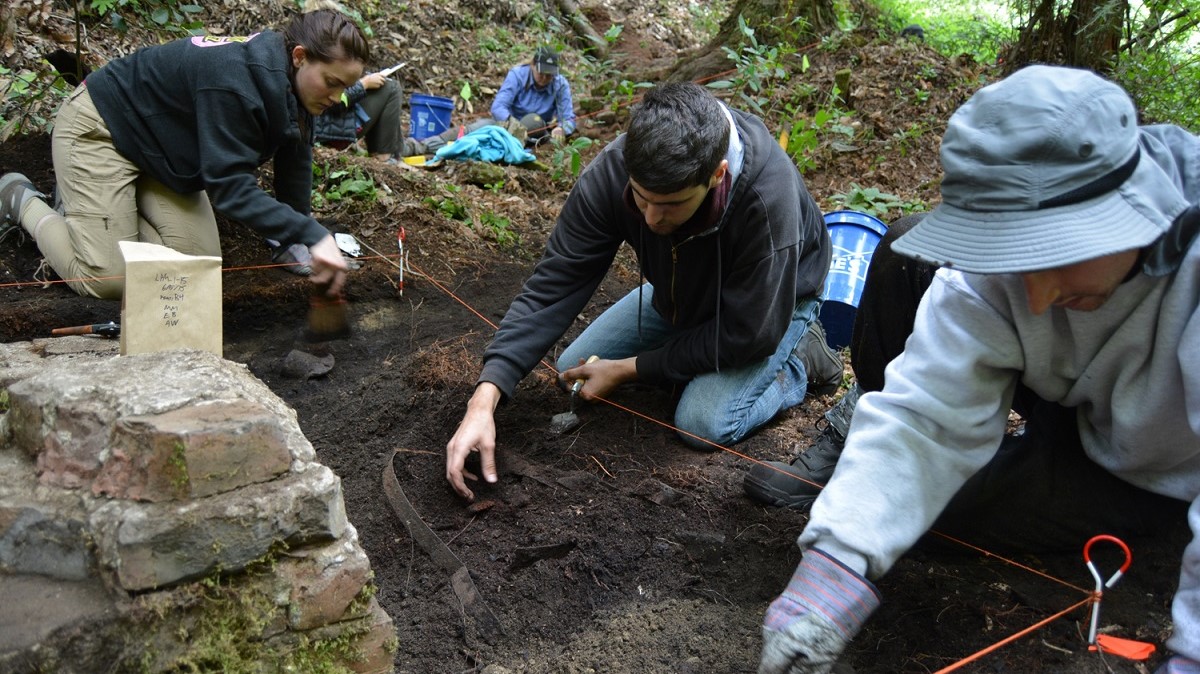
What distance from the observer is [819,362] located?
3217mm

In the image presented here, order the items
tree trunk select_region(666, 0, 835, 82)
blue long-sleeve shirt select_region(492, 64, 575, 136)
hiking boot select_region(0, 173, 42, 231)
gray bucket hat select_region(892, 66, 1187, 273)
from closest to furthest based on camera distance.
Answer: gray bucket hat select_region(892, 66, 1187, 273) < hiking boot select_region(0, 173, 42, 231) < tree trunk select_region(666, 0, 835, 82) < blue long-sleeve shirt select_region(492, 64, 575, 136)

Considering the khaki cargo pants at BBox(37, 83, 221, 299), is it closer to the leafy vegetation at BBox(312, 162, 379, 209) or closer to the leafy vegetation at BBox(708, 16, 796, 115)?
the leafy vegetation at BBox(312, 162, 379, 209)

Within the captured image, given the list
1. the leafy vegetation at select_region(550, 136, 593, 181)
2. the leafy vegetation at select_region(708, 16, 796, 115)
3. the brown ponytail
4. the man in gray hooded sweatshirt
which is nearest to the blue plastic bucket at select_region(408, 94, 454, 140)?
the leafy vegetation at select_region(550, 136, 593, 181)

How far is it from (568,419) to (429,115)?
450cm

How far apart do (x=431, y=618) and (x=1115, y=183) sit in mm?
1698

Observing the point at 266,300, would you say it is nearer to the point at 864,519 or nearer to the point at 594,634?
the point at 594,634

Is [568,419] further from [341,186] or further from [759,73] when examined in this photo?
[759,73]

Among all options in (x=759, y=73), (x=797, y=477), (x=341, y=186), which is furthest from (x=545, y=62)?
(x=797, y=477)

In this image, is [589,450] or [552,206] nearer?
[589,450]

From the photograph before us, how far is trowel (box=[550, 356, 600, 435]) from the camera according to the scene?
293 centimetres

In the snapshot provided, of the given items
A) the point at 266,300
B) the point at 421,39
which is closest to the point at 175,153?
the point at 266,300

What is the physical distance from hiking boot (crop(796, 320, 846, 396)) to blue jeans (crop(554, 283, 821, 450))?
0.04 meters

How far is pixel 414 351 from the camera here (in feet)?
11.9

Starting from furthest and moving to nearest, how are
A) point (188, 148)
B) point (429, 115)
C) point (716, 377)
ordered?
point (429, 115)
point (188, 148)
point (716, 377)
